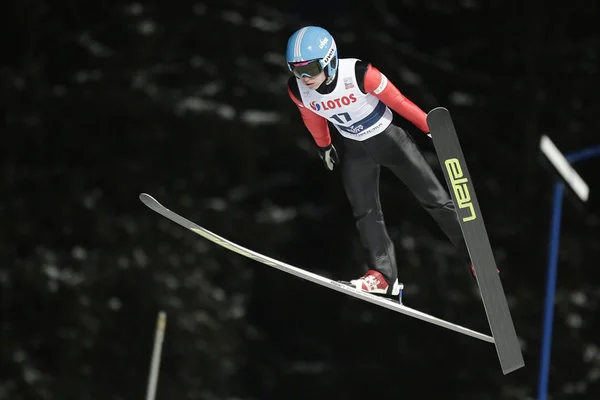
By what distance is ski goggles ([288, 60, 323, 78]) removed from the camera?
14.2 ft

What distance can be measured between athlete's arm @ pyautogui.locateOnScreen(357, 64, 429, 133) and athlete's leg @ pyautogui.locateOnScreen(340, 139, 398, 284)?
28cm

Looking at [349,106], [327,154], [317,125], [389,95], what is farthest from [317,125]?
[389,95]

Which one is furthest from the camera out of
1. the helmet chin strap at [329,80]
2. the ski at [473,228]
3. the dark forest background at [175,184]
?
the dark forest background at [175,184]

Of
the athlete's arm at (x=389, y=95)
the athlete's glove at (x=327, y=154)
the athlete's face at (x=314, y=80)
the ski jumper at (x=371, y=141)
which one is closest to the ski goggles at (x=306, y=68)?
the athlete's face at (x=314, y=80)

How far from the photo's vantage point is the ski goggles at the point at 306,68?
4336 mm

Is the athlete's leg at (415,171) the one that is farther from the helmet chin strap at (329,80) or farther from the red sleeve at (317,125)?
the helmet chin strap at (329,80)

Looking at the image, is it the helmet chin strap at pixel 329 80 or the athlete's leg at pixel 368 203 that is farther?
the athlete's leg at pixel 368 203

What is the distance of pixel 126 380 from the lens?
10.4 meters

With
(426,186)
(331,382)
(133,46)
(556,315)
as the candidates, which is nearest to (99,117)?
(133,46)

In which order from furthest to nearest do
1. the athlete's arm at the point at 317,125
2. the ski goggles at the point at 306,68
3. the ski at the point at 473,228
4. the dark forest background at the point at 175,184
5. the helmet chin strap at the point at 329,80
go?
the dark forest background at the point at 175,184 < the athlete's arm at the point at 317,125 < the ski at the point at 473,228 < the helmet chin strap at the point at 329,80 < the ski goggles at the point at 306,68

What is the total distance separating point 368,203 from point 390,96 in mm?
554

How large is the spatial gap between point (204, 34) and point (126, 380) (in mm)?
3329

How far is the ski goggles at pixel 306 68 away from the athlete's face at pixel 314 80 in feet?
0.08

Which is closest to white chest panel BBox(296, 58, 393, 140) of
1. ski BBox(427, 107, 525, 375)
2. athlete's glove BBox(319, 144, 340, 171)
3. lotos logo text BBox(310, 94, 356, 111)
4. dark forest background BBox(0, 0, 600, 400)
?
lotos logo text BBox(310, 94, 356, 111)
